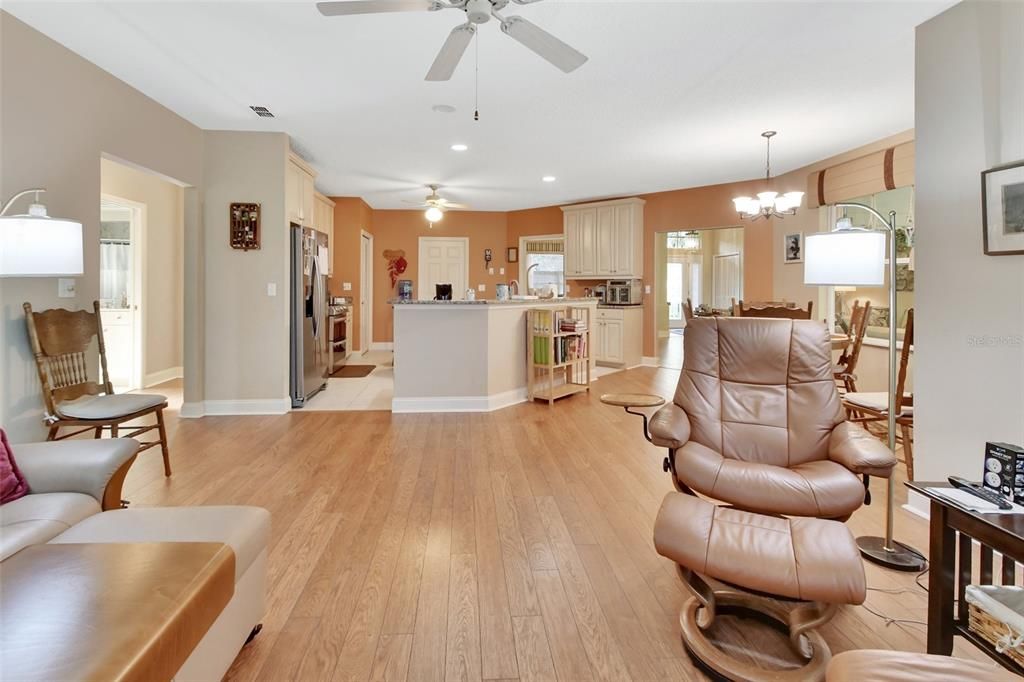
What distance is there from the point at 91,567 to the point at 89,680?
17.1 inches

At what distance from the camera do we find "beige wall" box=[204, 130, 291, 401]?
14.7 ft

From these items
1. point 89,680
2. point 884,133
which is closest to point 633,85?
point 884,133

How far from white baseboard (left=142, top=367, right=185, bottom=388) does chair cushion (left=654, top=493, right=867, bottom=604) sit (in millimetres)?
6222

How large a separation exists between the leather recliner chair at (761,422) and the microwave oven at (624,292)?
512 cm

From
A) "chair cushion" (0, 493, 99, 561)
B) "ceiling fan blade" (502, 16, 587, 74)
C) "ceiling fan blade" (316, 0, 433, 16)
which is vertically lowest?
"chair cushion" (0, 493, 99, 561)

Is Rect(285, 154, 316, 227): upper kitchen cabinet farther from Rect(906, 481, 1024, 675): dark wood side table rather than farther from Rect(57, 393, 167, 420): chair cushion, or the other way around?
Rect(906, 481, 1024, 675): dark wood side table

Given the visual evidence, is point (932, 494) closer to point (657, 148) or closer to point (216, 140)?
point (657, 148)

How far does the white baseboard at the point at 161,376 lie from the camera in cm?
576

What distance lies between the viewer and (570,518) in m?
2.51

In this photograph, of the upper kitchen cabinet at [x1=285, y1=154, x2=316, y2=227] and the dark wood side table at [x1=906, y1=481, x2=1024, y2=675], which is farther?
the upper kitchen cabinet at [x1=285, y1=154, x2=316, y2=227]

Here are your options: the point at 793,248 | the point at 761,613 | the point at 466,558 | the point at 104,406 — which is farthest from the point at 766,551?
the point at 793,248

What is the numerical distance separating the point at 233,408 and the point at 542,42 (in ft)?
13.7

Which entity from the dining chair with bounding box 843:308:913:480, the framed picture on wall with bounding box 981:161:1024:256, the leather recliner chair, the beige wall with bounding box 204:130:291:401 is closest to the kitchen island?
the beige wall with bounding box 204:130:291:401

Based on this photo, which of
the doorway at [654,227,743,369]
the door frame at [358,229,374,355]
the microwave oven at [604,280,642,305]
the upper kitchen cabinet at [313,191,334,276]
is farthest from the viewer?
the doorway at [654,227,743,369]
